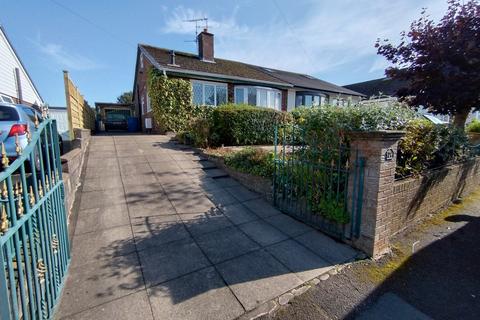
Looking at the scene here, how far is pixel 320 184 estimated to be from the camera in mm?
3943

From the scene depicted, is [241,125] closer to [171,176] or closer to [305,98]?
[171,176]

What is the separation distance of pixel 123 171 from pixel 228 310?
4803mm

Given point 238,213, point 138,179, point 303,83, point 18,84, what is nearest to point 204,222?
point 238,213

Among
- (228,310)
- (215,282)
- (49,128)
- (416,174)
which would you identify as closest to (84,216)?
(49,128)

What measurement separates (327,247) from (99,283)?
9.67 ft

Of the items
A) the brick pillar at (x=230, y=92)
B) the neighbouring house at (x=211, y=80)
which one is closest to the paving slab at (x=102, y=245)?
the neighbouring house at (x=211, y=80)

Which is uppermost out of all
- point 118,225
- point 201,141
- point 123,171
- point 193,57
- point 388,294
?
point 193,57

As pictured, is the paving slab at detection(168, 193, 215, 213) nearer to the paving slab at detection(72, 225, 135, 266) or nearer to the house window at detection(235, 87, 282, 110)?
the paving slab at detection(72, 225, 135, 266)

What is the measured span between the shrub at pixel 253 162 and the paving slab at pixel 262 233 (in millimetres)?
1336

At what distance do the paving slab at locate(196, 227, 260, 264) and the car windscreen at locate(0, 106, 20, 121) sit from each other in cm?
428

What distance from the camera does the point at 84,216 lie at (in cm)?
395

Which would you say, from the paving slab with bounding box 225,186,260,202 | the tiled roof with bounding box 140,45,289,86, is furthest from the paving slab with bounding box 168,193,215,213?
the tiled roof with bounding box 140,45,289,86

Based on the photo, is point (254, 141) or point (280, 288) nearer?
point (280, 288)

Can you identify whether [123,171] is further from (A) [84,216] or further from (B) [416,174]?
(B) [416,174]
